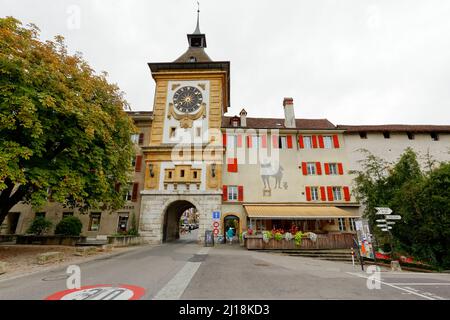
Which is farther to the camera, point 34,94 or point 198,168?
point 198,168

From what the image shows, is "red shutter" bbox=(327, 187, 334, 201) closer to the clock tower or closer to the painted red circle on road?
the clock tower

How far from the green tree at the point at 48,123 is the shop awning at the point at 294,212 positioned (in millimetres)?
11476

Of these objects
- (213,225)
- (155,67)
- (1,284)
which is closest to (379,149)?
(213,225)

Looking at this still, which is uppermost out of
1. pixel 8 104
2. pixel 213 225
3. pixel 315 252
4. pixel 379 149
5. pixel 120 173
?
pixel 379 149

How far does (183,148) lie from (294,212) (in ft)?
39.4

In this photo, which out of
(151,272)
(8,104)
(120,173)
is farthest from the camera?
(120,173)

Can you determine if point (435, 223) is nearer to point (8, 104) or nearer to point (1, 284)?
point (1, 284)

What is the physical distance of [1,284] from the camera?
604cm

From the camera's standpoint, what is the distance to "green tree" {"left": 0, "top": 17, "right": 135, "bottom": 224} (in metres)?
8.62

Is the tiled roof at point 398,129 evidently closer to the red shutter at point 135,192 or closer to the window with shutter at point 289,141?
the window with shutter at point 289,141

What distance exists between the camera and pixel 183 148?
21.6 metres

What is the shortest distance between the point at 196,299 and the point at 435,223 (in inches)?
591

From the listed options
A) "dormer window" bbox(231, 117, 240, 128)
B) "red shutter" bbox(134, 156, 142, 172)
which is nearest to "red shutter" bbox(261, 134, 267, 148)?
"dormer window" bbox(231, 117, 240, 128)

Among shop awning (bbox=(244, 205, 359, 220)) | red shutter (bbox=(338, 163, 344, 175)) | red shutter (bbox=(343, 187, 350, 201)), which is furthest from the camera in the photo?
red shutter (bbox=(338, 163, 344, 175))
